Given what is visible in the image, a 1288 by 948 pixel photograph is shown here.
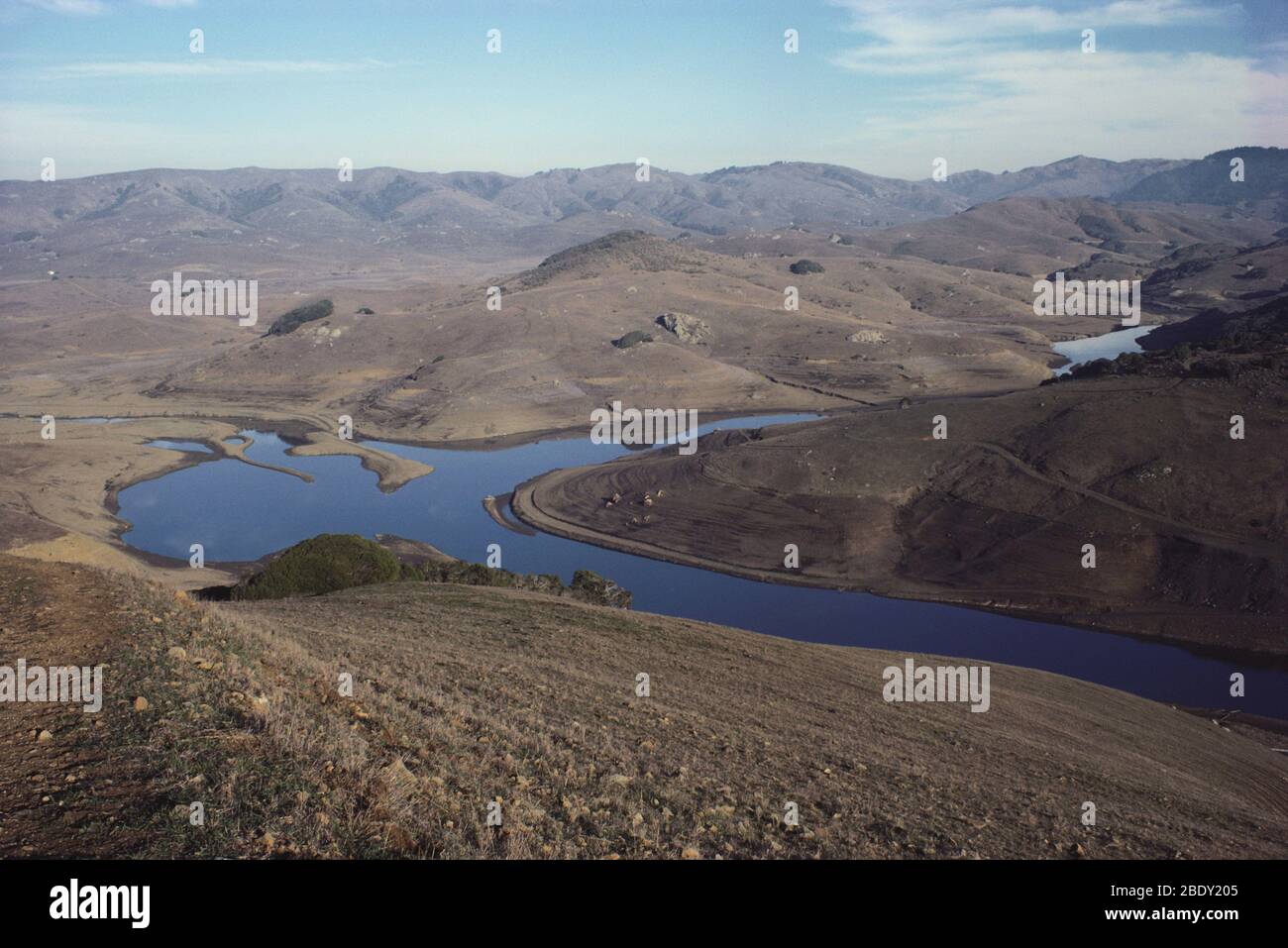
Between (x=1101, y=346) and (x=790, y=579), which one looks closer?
(x=790, y=579)

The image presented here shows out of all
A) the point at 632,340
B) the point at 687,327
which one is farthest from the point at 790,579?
the point at 687,327

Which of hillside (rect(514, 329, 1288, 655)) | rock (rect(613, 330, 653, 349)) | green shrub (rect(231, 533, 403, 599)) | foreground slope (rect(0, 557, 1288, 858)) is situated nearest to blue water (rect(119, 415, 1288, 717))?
hillside (rect(514, 329, 1288, 655))

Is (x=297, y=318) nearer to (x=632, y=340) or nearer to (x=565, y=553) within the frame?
(x=632, y=340)

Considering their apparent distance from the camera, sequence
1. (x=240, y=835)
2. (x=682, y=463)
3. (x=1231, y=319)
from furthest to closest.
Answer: (x=1231, y=319) → (x=682, y=463) → (x=240, y=835)

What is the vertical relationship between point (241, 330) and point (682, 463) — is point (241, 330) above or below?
above

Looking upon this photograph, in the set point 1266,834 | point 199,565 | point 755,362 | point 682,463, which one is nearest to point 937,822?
point 1266,834
